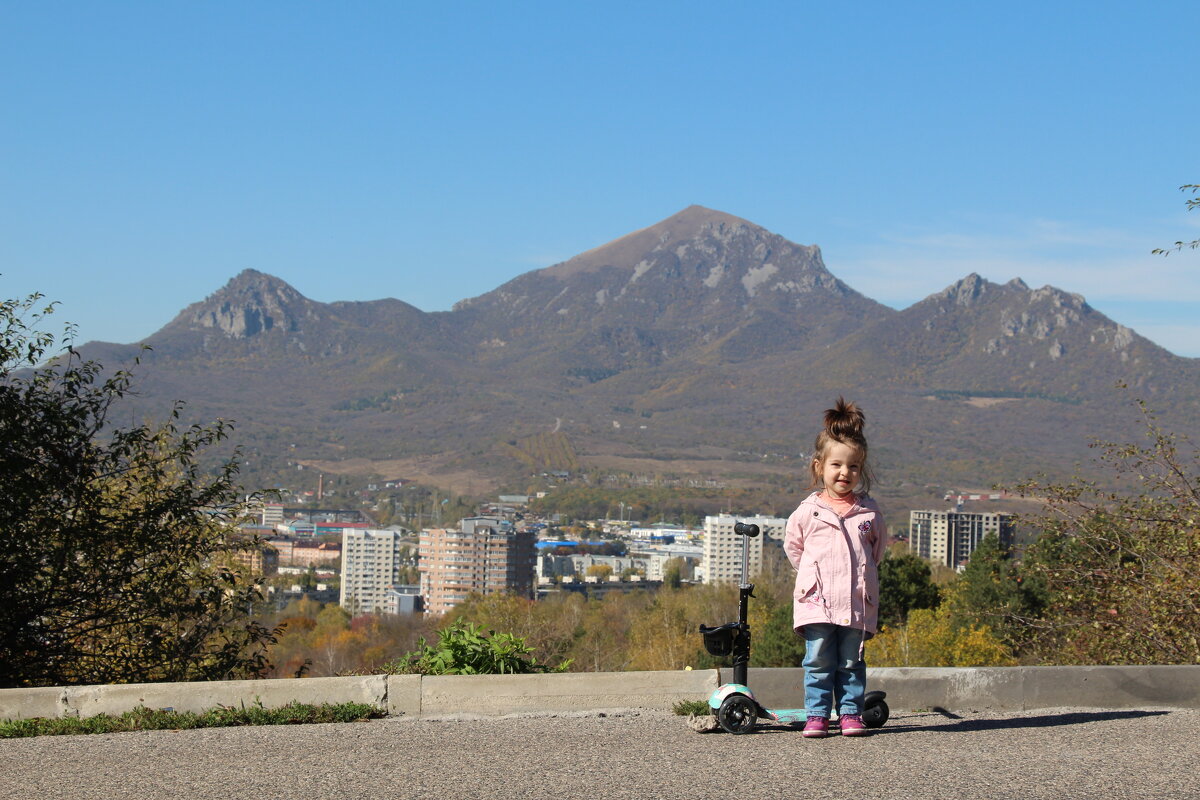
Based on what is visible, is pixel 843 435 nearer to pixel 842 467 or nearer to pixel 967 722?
pixel 842 467

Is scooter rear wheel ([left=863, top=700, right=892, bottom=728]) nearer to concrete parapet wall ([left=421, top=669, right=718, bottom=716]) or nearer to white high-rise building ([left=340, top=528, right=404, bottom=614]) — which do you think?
concrete parapet wall ([left=421, top=669, right=718, bottom=716])

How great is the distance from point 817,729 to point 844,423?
54.3 inches

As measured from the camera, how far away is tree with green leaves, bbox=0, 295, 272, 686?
404 inches

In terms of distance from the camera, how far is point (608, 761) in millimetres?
5367

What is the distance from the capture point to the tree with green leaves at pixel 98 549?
404 inches

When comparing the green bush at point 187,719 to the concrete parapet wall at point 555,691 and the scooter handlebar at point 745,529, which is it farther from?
the scooter handlebar at point 745,529

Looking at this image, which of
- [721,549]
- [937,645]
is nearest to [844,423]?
[937,645]

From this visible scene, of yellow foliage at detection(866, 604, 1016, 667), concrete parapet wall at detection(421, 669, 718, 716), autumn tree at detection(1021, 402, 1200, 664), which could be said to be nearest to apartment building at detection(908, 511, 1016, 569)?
yellow foliage at detection(866, 604, 1016, 667)

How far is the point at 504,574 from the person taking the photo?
4646 inches

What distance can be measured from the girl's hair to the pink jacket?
14 centimetres

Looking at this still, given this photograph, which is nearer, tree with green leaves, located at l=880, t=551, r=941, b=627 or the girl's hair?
the girl's hair

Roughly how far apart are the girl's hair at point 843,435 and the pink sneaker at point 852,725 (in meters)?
1.02

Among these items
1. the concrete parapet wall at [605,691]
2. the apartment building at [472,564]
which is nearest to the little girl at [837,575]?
the concrete parapet wall at [605,691]

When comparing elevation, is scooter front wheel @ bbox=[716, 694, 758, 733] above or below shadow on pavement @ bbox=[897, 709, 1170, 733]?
above
